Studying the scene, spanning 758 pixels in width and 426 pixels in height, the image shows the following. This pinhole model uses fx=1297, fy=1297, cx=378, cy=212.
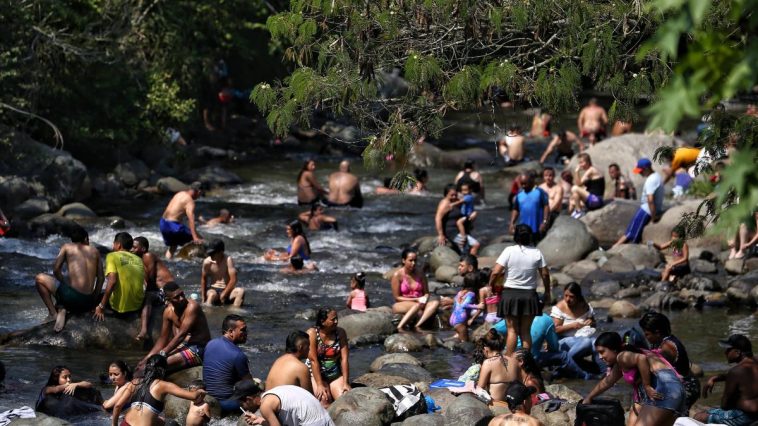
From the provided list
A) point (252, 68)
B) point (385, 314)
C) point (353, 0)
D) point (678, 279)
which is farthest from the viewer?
point (252, 68)

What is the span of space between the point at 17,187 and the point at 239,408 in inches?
507

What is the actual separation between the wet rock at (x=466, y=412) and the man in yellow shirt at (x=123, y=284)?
455cm

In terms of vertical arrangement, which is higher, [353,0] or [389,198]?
[353,0]

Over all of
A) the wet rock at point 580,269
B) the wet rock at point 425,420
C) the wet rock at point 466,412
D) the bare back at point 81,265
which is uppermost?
the bare back at point 81,265

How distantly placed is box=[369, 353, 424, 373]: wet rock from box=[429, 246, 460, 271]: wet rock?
6004 millimetres

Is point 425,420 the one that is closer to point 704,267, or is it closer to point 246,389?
point 246,389

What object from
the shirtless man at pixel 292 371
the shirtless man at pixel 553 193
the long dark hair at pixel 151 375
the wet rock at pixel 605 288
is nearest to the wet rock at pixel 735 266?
the wet rock at pixel 605 288

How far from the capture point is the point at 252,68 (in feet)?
118

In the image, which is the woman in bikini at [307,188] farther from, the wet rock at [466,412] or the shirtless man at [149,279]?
the wet rock at [466,412]

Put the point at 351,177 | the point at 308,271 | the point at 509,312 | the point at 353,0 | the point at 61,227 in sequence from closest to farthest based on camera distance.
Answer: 1. the point at 353,0
2. the point at 509,312
3. the point at 308,271
4. the point at 61,227
5. the point at 351,177

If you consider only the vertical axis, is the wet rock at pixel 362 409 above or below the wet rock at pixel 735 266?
above

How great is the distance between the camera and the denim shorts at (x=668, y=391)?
10562 mm

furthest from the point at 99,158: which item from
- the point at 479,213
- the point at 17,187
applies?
the point at 479,213

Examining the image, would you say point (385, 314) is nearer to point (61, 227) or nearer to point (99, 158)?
point (61, 227)
